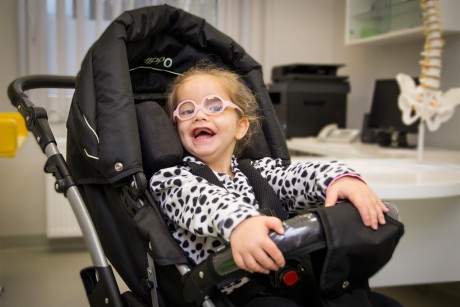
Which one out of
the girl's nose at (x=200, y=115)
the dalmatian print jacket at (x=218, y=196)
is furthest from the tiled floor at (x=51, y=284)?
the girl's nose at (x=200, y=115)

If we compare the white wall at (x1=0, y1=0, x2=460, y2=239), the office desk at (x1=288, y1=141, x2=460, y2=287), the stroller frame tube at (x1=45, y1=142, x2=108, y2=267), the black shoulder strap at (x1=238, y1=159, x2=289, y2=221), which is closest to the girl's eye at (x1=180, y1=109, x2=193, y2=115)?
the black shoulder strap at (x1=238, y1=159, x2=289, y2=221)

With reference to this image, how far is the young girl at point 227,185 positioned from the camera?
2.80ft

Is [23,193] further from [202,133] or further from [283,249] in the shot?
[283,249]

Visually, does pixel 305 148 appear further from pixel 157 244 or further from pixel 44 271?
pixel 157 244

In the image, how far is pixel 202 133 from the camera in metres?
1.24

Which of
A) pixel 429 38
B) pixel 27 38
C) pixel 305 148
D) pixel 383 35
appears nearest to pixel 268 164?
pixel 429 38

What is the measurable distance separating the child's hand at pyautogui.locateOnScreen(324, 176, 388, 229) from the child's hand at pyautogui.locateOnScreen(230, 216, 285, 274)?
190 millimetres

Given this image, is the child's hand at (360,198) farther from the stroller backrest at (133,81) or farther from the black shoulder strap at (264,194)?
the stroller backrest at (133,81)

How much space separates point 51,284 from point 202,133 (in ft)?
6.04

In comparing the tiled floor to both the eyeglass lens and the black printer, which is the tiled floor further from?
the eyeglass lens

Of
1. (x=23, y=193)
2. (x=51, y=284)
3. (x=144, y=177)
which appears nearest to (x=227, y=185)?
(x=144, y=177)

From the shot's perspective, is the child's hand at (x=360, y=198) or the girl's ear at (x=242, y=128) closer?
the child's hand at (x=360, y=198)

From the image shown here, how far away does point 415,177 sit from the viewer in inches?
65.7

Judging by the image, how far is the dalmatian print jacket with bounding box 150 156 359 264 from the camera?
932 millimetres
